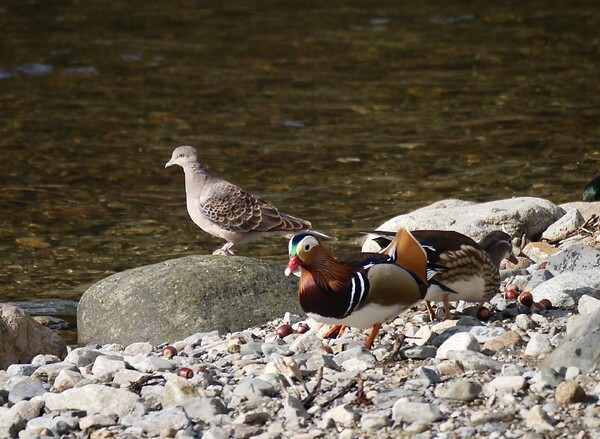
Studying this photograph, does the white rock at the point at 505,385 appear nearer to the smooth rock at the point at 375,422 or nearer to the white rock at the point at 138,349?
the smooth rock at the point at 375,422

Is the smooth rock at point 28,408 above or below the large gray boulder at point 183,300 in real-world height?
above

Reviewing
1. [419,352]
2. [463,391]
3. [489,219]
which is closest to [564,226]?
[489,219]

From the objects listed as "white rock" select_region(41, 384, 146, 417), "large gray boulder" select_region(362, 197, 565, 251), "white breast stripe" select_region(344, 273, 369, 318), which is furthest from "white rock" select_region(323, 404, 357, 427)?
"large gray boulder" select_region(362, 197, 565, 251)

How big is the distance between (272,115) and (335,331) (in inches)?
376

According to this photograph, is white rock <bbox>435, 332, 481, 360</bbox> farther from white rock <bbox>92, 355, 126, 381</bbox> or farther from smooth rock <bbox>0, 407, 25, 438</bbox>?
smooth rock <bbox>0, 407, 25, 438</bbox>

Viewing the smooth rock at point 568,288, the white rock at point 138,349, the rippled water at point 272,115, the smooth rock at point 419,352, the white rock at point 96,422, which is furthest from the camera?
the rippled water at point 272,115

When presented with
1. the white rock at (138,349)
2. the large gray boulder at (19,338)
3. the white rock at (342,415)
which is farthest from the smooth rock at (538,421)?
the large gray boulder at (19,338)

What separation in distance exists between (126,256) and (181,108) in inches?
237

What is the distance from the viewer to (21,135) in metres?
14.9

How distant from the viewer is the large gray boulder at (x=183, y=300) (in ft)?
24.9

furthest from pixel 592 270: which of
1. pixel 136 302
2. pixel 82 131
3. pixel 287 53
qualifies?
pixel 287 53

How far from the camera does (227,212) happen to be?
9.66 metres

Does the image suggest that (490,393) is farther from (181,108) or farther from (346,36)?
(346,36)

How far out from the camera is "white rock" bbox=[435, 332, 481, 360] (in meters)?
5.73
